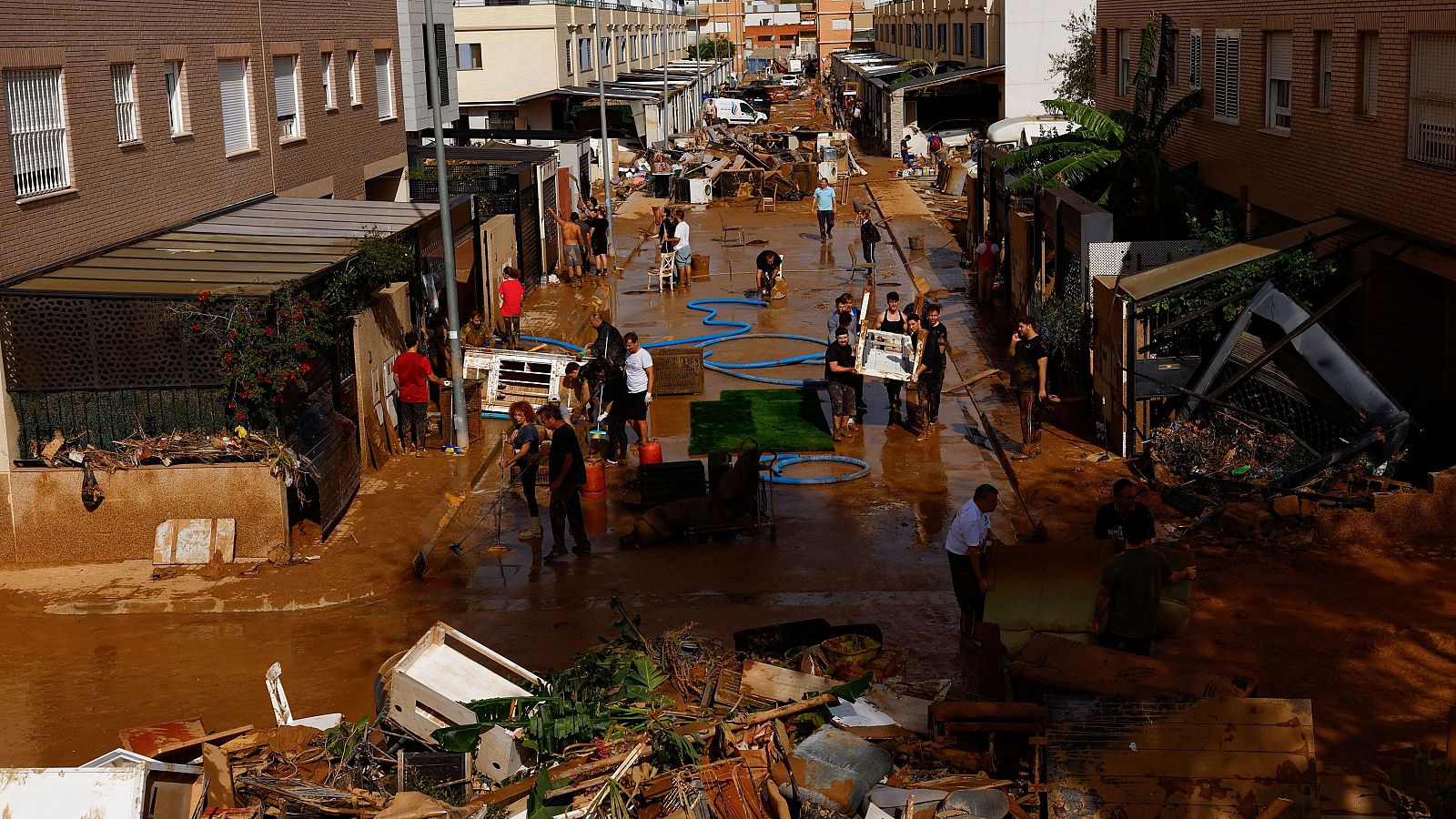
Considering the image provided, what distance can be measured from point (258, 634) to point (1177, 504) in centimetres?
937

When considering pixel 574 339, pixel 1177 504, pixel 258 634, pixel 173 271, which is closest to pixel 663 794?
pixel 258 634

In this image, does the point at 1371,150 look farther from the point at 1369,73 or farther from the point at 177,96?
the point at 177,96

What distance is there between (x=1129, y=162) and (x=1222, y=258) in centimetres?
555

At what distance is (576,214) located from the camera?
1315 inches

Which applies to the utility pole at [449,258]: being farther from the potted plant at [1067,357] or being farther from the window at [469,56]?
the window at [469,56]

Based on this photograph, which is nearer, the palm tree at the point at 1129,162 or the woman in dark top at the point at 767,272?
the palm tree at the point at 1129,162

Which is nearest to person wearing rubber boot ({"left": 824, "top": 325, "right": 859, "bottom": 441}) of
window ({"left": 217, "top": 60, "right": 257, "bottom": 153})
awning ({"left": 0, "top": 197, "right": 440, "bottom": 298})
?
awning ({"left": 0, "top": 197, "right": 440, "bottom": 298})

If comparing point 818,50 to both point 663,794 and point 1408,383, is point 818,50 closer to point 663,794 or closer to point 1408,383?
point 1408,383

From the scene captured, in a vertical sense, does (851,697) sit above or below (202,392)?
below

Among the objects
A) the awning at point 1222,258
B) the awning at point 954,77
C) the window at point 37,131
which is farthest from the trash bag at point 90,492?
the awning at point 954,77

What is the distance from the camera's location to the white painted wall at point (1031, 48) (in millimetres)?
48375

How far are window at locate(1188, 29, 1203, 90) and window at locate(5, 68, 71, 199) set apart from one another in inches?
683

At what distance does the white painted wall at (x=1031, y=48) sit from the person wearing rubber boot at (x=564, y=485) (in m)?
37.1

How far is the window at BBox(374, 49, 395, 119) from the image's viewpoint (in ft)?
96.0
